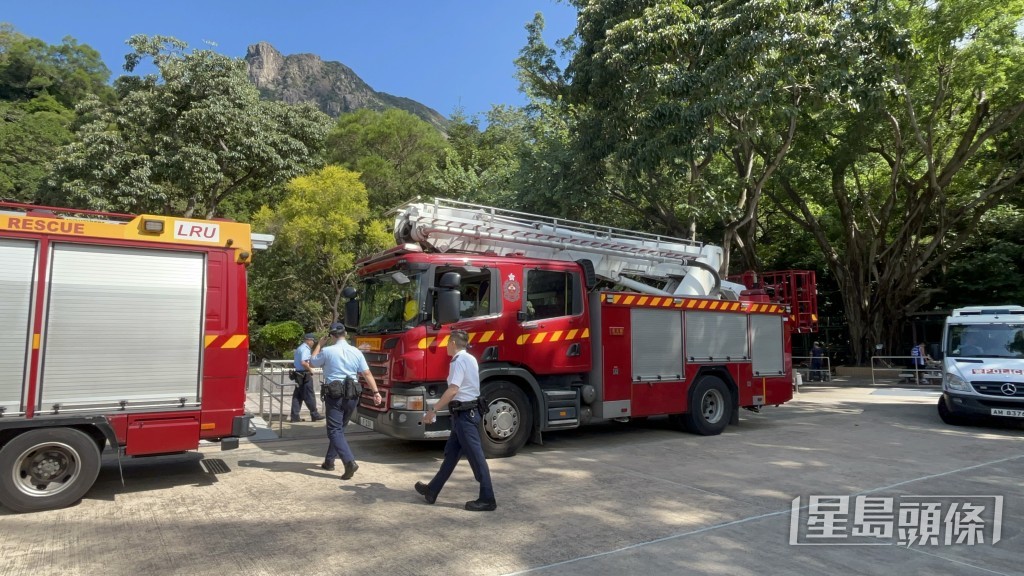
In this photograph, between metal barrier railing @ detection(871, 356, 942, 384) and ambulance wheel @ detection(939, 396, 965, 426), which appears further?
metal barrier railing @ detection(871, 356, 942, 384)

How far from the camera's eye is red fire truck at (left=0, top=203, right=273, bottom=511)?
18.5 ft

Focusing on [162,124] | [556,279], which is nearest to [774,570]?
[556,279]

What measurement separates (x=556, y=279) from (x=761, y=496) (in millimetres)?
3870

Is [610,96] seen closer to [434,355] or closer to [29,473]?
[434,355]

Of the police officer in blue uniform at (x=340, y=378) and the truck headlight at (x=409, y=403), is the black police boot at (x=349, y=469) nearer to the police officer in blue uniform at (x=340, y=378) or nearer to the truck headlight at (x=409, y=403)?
the police officer in blue uniform at (x=340, y=378)

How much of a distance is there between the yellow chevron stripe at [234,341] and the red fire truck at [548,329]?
1718 mm

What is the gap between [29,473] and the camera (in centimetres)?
563

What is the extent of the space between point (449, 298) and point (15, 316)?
13.3ft

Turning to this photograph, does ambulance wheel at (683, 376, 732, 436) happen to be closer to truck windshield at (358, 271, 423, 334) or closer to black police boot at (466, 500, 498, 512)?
truck windshield at (358, 271, 423, 334)

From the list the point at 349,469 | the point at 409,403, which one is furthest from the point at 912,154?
the point at 349,469

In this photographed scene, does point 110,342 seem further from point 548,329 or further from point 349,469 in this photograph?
point 548,329

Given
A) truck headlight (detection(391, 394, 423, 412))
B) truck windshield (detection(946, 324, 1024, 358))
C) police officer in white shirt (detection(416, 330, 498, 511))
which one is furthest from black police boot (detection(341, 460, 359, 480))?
truck windshield (detection(946, 324, 1024, 358))

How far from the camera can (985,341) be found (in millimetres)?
10977

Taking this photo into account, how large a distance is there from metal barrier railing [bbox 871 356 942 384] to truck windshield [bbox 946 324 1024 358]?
912 centimetres
